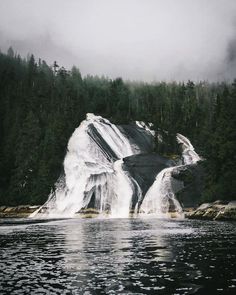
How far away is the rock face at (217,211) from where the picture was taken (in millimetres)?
54697

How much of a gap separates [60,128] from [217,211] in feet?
170

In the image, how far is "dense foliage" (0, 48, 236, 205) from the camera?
6981 cm

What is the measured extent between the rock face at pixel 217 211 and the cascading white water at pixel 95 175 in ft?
50.6

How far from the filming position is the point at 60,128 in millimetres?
100188

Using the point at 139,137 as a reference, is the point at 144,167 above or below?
below

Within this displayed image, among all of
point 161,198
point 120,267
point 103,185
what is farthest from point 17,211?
point 120,267

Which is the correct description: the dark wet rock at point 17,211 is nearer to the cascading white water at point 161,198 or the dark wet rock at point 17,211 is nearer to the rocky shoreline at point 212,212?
the rocky shoreline at point 212,212

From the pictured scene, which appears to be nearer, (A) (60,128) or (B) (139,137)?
(A) (60,128)

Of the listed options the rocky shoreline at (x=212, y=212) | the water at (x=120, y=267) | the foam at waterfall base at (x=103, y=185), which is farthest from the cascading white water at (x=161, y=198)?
the water at (x=120, y=267)

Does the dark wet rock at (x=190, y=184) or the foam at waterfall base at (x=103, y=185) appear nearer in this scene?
the dark wet rock at (x=190, y=184)

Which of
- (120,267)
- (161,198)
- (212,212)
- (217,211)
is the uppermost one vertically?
(161,198)

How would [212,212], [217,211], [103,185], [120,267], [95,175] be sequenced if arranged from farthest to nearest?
[95,175], [103,185], [212,212], [217,211], [120,267]

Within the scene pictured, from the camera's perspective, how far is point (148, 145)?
102000mm

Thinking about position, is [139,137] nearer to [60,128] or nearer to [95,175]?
[60,128]
